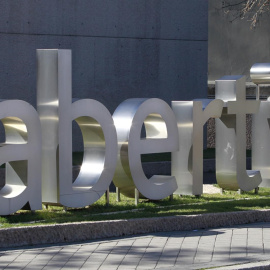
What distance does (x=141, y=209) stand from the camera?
10.5m

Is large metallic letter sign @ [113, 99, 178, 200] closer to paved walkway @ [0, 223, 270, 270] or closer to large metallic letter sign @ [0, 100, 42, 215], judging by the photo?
large metallic letter sign @ [0, 100, 42, 215]

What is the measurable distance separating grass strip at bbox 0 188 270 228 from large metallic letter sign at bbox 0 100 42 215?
195 millimetres

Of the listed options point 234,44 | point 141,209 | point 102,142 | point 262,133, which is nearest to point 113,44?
point 234,44

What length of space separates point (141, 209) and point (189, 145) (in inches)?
58.3

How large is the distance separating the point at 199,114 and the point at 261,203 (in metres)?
1.41

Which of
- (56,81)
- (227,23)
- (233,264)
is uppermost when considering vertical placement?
(227,23)

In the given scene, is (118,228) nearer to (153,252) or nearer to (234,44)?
(153,252)

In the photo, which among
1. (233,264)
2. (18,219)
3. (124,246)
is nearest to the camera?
(233,264)

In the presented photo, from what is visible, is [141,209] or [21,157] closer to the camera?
[21,157]

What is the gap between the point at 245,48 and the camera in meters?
20.9

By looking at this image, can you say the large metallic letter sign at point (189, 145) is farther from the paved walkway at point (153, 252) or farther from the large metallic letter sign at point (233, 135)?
the paved walkway at point (153, 252)

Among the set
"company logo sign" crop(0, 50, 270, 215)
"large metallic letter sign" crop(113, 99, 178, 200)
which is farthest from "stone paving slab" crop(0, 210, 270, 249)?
"large metallic letter sign" crop(113, 99, 178, 200)

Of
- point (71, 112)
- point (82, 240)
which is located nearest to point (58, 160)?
point (71, 112)

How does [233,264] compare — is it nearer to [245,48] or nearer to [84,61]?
[84,61]
